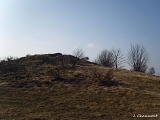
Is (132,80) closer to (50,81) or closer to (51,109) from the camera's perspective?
(50,81)

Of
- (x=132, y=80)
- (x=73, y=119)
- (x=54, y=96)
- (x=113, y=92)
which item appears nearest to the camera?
(x=73, y=119)

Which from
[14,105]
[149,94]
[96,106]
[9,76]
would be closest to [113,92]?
[149,94]

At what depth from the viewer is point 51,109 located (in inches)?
306

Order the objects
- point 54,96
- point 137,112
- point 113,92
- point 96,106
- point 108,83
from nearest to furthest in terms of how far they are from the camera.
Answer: point 137,112 → point 96,106 → point 54,96 → point 113,92 → point 108,83

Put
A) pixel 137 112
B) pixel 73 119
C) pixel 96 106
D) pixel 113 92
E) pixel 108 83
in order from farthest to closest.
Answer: pixel 108 83 → pixel 113 92 → pixel 96 106 → pixel 137 112 → pixel 73 119

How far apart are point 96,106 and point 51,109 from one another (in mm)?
1852

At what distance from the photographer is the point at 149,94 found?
10477mm

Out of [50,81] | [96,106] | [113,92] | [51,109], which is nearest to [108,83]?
[113,92]

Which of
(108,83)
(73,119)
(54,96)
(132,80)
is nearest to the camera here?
(73,119)

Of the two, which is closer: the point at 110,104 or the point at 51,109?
the point at 51,109

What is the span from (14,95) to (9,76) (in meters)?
5.05

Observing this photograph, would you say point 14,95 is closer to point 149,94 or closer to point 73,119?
point 73,119

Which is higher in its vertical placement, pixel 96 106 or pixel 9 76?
pixel 9 76

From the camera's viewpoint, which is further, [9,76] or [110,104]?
[9,76]
